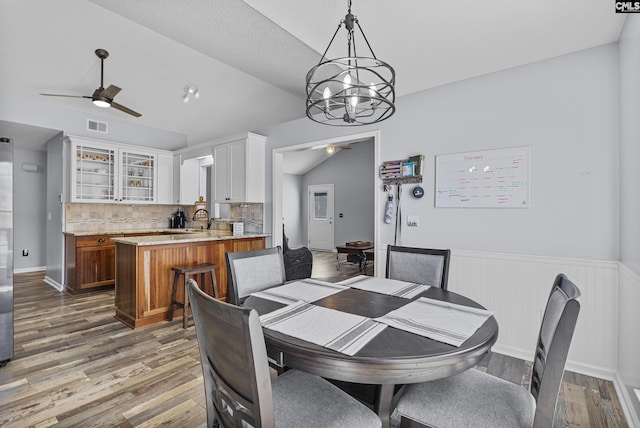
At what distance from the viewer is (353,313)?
1.48 metres

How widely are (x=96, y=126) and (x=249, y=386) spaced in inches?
219

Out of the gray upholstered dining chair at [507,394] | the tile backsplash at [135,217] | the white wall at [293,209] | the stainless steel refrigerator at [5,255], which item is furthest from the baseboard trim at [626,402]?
the white wall at [293,209]

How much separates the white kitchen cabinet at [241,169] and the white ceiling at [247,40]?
32.9 inches

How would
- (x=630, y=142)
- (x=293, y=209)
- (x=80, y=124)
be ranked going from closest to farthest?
(x=630, y=142)
(x=80, y=124)
(x=293, y=209)

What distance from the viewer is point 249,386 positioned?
3.09 feet

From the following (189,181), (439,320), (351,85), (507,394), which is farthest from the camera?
(189,181)

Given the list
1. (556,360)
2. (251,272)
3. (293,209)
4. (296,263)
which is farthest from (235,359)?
(293,209)

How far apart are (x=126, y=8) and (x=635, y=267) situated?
3854 millimetres

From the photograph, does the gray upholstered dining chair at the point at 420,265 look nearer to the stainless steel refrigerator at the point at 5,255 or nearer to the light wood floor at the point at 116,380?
the light wood floor at the point at 116,380

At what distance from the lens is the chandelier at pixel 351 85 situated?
151cm

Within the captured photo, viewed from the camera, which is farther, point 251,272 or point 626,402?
point 251,272

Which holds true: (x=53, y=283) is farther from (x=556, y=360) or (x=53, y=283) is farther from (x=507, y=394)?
(x=556, y=360)

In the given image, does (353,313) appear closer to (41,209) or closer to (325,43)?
(325,43)

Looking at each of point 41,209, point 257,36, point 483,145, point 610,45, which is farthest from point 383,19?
point 41,209
